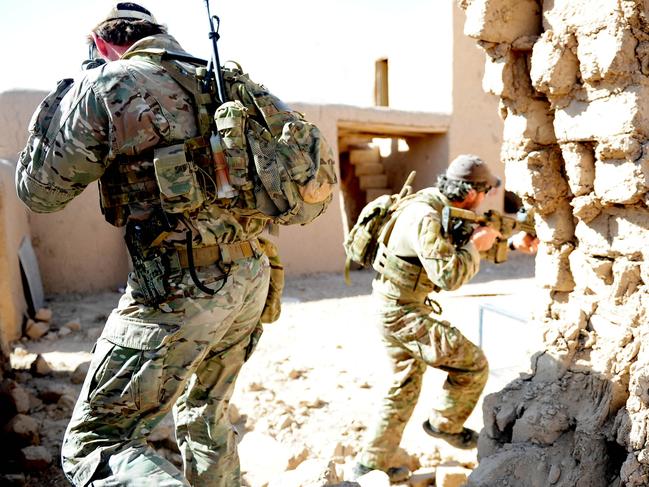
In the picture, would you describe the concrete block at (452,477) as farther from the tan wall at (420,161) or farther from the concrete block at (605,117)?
the tan wall at (420,161)

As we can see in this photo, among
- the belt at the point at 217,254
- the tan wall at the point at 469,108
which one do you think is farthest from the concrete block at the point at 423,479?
the tan wall at the point at 469,108

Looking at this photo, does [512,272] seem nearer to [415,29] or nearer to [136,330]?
[415,29]

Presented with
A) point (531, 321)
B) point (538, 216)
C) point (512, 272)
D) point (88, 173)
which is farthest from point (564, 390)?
point (512, 272)

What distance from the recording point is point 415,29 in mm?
10445

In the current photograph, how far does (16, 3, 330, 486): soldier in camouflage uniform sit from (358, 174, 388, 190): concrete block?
8426mm

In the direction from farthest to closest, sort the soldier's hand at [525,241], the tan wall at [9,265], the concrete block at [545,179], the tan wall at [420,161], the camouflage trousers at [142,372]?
the tan wall at [420,161], the tan wall at [9,265], the soldier's hand at [525,241], the concrete block at [545,179], the camouflage trousers at [142,372]

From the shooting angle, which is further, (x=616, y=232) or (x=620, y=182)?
(x=616, y=232)

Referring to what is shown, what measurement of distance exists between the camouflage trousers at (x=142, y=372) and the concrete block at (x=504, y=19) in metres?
1.34

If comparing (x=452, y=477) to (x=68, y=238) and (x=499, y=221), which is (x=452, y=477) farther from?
(x=68, y=238)

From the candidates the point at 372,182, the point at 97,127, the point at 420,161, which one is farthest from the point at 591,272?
the point at 372,182

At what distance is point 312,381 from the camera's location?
15.4 feet

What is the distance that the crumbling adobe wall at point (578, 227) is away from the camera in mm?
2092

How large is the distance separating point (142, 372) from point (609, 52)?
194 centimetres

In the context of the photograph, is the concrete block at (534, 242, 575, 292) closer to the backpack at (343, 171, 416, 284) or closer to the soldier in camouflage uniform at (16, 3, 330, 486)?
the backpack at (343, 171, 416, 284)
